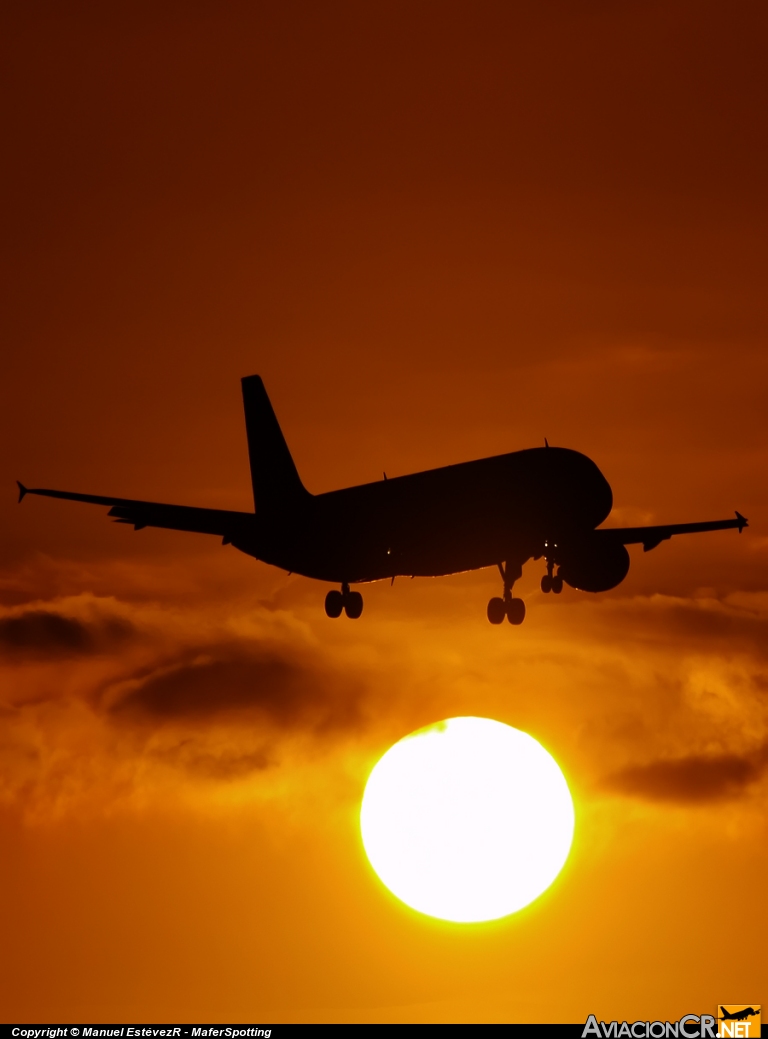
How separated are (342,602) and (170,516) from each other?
12.2 m

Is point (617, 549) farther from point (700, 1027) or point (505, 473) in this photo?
point (700, 1027)

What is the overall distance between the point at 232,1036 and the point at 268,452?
78.1 meters

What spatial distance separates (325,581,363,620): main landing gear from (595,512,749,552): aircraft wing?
13.6 m

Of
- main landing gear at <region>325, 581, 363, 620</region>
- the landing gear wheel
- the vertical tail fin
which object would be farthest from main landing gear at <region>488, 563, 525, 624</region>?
the vertical tail fin

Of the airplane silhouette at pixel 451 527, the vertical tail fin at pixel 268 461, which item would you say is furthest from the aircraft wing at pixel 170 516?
the vertical tail fin at pixel 268 461

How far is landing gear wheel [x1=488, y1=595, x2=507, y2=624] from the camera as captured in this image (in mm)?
86438

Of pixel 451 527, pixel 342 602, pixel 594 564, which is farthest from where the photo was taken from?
pixel 342 602

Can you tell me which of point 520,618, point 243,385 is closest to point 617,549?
point 520,618

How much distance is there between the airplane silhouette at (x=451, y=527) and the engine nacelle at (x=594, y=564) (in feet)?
0.23

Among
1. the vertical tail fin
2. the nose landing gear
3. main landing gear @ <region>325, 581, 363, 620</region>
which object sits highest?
the vertical tail fin

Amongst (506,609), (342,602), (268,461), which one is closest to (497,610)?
(506,609)

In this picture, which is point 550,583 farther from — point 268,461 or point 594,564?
point 268,461

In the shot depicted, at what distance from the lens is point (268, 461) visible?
345ft

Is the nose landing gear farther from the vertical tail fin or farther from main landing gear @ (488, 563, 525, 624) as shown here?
the vertical tail fin
